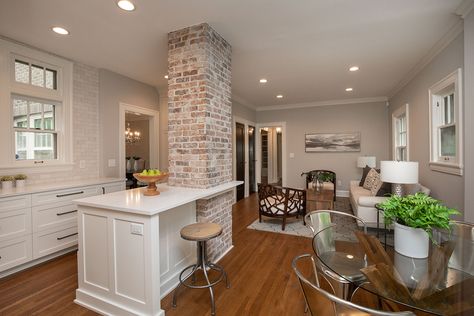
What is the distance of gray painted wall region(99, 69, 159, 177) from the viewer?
12.1ft

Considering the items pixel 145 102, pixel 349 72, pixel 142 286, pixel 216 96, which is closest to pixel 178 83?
pixel 216 96

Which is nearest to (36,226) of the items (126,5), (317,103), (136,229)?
(136,229)

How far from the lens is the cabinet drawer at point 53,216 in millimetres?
2541

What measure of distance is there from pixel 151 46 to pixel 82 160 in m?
2.04

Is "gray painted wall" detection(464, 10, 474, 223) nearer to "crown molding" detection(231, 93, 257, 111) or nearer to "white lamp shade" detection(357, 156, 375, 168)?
"white lamp shade" detection(357, 156, 375, 168)

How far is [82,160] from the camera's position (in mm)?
3453

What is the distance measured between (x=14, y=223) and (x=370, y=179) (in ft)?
18.1

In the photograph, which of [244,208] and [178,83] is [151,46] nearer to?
[178,83]

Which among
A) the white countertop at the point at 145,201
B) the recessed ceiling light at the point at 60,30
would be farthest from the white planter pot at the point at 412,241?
the recessed ceiling light at the point at 60,30

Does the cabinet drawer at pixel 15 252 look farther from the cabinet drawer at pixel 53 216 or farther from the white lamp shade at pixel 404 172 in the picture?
the white lamp shade at pixel 404 172

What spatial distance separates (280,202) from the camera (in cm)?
382

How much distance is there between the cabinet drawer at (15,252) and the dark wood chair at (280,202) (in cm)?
310

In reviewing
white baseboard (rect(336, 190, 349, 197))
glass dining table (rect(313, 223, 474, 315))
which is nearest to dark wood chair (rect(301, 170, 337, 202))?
white baseboard (rect(336, 190, 349, 197))

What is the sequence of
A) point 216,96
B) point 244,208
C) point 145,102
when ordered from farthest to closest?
point 244,208
point 145,102
point 216,96
